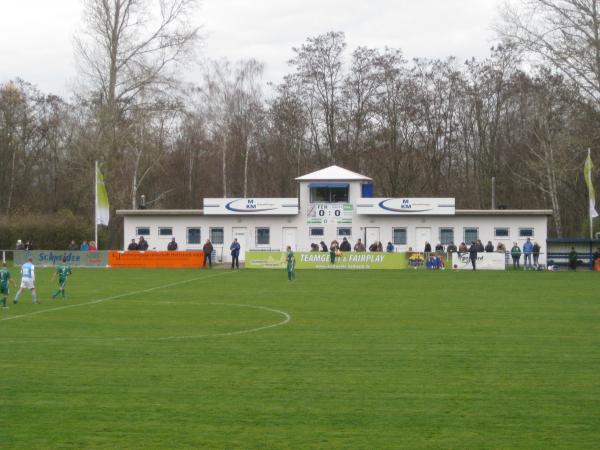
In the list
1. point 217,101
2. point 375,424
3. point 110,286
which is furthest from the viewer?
point 217,101

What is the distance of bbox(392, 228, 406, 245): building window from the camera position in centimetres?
5781

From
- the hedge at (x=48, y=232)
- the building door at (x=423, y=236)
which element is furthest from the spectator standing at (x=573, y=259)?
the hedge at (x=48, y=232)

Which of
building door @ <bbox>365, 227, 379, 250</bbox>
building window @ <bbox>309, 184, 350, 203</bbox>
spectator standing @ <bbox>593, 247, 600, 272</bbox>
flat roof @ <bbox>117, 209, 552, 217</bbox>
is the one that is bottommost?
spectator standing @ <bbox>593, 247, 600, 272</bbox>

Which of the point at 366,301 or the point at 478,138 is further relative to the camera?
the point at 478,138

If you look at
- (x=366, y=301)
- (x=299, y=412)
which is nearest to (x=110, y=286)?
(x=366, y=301)

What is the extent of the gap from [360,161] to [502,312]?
52042mm

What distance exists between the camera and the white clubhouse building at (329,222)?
56.8 metres

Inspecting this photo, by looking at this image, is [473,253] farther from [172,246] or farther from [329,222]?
[172,246]

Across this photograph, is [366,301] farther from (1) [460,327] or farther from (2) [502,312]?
(1) [460,327]

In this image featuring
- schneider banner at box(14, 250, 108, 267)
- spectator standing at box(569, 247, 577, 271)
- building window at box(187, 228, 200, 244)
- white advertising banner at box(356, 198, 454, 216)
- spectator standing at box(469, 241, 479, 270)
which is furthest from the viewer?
building window at box(187, 228, 200, 244)

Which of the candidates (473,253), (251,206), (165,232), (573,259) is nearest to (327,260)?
(473,253)

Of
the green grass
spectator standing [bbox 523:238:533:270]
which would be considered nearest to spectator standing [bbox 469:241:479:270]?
spectator standing [bbox 523:238:533:270]

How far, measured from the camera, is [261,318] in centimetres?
2281

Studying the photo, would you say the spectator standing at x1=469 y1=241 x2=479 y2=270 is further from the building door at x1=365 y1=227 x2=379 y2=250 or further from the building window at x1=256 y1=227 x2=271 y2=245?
the building window at x1=256 y1=227 x2=271 y2=245
